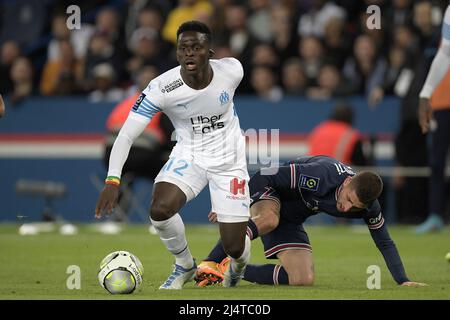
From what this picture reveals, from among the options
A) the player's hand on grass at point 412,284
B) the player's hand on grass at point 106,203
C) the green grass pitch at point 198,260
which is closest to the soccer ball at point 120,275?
the green grass pitch at point 198,260

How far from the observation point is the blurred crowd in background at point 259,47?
56.0 feet

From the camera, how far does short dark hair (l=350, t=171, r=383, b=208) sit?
28.5 feet

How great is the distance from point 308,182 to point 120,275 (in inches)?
68.7

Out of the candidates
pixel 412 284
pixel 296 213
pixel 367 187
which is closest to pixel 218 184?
pixel 296 213

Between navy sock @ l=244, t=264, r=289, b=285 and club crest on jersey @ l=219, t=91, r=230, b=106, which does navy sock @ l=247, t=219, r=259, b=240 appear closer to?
navy sock @ l=244, t=264, r=289, b=285

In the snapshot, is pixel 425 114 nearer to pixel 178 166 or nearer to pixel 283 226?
pixel 283 226

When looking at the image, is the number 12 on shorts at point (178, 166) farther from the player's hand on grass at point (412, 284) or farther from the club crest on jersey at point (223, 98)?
the player's hand on grass at point (412, 284)

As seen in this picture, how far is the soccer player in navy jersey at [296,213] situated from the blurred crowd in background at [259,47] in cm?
675

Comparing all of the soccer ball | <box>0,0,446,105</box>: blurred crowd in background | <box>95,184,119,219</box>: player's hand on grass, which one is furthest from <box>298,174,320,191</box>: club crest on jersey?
<box>0,0,446,105</box>: blurred crowd in background

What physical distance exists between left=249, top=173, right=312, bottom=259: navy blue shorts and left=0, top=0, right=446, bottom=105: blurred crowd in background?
6.69 metres

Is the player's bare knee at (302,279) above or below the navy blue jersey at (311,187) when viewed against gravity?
below

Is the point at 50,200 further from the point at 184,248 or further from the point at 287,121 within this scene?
the point at 184,248
